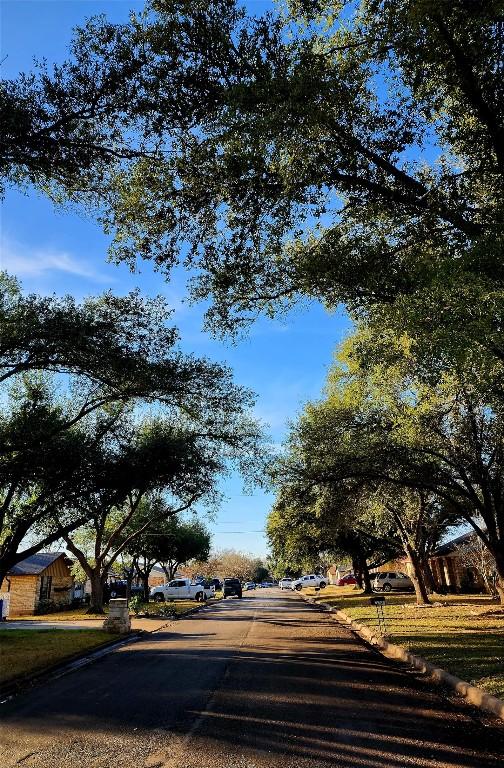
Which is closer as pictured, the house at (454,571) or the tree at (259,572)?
the house at (454,571)

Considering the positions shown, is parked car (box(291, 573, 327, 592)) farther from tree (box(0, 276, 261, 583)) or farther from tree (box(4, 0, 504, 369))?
tree (box(4, 0, 504, 369))

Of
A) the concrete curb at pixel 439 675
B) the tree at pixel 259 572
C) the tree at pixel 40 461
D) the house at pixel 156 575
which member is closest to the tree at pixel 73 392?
the tree at pixel 40 461

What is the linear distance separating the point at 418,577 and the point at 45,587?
2820cm

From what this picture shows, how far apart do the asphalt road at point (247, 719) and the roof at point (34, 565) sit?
3009cm

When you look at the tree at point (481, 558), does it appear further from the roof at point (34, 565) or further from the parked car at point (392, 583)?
the roof at point (34, 565)

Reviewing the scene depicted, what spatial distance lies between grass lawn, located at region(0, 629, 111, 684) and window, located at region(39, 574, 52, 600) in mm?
21815

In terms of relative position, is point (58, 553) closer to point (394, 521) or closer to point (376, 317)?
point (394, 521)

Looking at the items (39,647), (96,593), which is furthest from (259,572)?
(39,647)

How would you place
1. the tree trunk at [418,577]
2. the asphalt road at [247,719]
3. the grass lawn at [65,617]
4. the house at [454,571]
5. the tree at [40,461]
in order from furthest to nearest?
the house at [454,571] < the grass lawn at [65,617] < the tree trunk at [418,577] < the tree at [40,461] < the asphalt road at [247,719]

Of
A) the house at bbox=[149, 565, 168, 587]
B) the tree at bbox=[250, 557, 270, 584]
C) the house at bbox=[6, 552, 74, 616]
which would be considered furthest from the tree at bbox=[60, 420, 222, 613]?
the tree at bbox=[250, 557, 270, 584]

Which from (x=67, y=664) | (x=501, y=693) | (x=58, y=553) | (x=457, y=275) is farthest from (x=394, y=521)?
(x=58, y=553)

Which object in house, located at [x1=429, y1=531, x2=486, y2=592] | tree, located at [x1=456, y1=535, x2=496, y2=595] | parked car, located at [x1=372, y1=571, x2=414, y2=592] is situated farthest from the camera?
parked car, located at [x1=372, y1=571, x2=414, y2=592]

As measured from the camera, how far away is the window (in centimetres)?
4031

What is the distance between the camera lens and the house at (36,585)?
38344 millimetres
